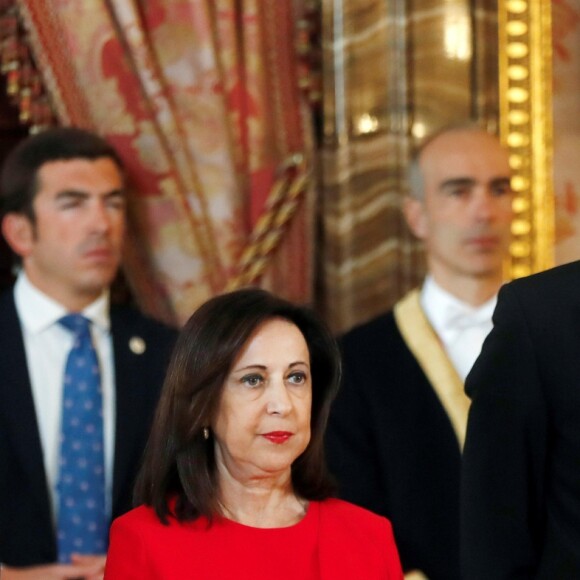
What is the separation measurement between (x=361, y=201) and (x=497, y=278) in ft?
1.83

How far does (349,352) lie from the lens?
2.88 meters

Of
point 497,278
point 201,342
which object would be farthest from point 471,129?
point 201,342

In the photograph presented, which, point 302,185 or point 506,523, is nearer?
point 506,523

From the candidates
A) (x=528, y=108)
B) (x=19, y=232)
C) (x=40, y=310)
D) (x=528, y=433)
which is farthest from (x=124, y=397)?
(x=528, y=108)

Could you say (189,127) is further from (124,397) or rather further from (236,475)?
(236,475)

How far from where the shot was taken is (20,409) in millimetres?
2830

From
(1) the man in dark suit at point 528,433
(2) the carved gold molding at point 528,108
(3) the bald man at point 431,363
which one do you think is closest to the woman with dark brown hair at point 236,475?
(1) the man in dark suit at point 528,433

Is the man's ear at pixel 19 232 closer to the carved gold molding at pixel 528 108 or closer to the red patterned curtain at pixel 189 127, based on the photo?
the red patterned curtain at pixel 189 127

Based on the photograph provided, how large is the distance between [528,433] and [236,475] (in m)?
0.44

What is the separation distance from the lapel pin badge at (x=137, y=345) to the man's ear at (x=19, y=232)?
0.99 ft

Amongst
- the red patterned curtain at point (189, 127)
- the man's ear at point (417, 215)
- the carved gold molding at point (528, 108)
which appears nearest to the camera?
the man's ear at point (417, 215)

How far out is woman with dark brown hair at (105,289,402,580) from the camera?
201 centimetres

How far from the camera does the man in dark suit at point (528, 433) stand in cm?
195

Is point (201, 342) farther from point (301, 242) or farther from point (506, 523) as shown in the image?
point (301, 242)
